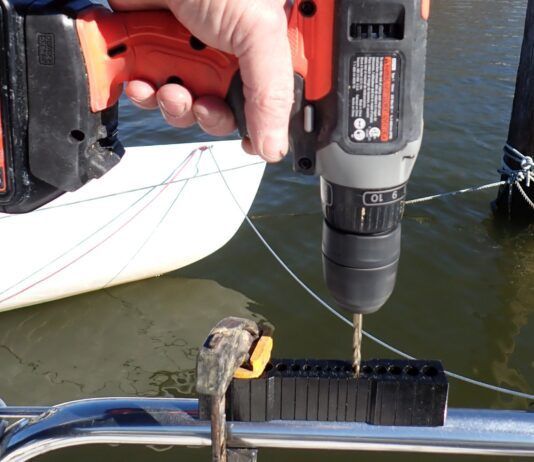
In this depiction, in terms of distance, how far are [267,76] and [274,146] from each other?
16cm

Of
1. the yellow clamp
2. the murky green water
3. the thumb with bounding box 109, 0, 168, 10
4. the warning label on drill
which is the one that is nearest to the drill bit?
the yellow clamp

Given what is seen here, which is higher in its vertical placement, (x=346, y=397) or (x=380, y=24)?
(x=380, y=24)

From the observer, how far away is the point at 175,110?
1456 millimetres

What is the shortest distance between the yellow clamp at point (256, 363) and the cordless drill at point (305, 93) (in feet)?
0.92

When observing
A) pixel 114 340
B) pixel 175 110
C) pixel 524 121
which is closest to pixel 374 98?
pixel 175 110

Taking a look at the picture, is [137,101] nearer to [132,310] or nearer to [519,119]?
[132,310]

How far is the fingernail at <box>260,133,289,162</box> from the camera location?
128 centimetres

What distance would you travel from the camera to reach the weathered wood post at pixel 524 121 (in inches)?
176

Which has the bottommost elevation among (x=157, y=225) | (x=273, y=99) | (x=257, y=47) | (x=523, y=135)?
(x=157, y=225)

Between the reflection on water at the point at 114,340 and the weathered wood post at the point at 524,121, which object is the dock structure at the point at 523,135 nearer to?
the weathered wood post at the point at 524,121

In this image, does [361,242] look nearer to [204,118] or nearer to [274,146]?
[274,146]

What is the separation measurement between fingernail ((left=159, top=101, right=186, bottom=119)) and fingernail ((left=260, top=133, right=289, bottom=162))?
0.26 meters

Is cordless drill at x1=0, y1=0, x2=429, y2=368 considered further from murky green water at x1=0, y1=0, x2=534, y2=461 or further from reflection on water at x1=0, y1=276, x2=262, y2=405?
reflection on water at x1=0, y1=276, x2=262, y2=405

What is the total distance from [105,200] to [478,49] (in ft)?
25.8
